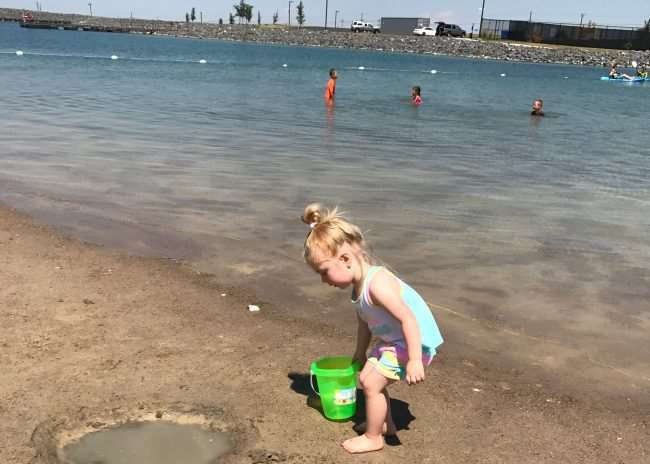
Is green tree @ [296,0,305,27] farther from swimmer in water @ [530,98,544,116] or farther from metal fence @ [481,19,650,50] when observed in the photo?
swimmer in water @ [530,98,544,116]

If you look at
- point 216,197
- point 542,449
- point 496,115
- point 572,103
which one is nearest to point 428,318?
point 542,449

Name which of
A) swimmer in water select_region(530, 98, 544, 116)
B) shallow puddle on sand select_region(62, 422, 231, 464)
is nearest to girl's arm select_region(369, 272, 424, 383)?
shallow puddle on sand select_region(62, 422, 231, 464)

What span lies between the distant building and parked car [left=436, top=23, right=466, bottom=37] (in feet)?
44.3

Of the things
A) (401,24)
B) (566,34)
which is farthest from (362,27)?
(566,34)

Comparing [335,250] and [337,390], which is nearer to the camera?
[335,250]

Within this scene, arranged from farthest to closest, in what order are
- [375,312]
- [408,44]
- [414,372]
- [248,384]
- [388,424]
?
[408,44] → [248,384] → [388,424] → [375,312] → [414,372]

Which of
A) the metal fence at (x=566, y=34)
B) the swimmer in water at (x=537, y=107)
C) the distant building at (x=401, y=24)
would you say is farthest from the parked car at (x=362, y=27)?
the swimmer in water at (x=537, y=107)

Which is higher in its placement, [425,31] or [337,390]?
[425,31]

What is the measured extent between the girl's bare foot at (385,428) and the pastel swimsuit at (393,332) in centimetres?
33

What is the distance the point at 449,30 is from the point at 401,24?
834 inches

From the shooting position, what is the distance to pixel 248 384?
4113 mm

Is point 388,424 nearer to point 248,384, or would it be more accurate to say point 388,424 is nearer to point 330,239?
point 248,384

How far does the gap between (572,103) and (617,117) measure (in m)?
6.41

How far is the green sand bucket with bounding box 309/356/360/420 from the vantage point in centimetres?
374
